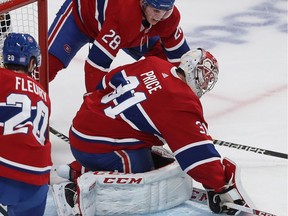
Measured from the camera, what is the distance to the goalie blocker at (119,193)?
3135 mm

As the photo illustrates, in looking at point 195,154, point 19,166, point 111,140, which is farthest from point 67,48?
point 19,166

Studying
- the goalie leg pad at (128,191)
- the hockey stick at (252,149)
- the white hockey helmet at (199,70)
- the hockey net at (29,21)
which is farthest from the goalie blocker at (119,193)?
the hockey stick at (252,149)

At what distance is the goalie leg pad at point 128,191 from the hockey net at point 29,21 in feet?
1.59

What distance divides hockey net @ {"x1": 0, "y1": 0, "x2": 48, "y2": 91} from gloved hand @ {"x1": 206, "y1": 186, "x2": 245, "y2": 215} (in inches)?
30.4

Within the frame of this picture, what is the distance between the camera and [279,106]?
4324mm

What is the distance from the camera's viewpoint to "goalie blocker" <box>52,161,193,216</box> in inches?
123

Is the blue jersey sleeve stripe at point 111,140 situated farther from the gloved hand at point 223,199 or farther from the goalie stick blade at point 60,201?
the gloved hand at point 223,199

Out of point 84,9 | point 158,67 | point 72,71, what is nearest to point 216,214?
point 158,67

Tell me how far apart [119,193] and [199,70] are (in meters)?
0.53

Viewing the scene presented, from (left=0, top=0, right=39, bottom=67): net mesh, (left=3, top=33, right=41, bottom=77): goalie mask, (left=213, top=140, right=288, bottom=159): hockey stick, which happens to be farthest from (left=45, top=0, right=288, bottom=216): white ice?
(left=3, top=33, right=41, bottom=77): goalie mask

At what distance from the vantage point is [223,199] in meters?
3.18

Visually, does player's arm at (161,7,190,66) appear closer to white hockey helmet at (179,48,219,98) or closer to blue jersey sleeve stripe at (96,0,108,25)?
blue jersey sleeve stripe at (96,0,108,25)

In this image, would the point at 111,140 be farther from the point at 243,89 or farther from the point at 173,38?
the point at 243,89

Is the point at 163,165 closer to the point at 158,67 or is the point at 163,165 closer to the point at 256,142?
the point at 158,67
